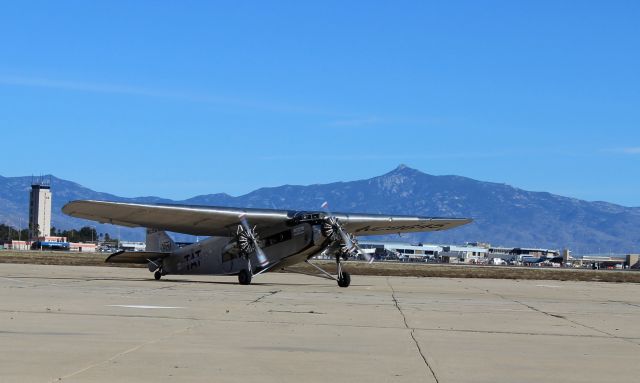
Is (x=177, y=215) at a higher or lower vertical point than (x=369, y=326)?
higher

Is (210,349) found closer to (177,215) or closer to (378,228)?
(177,215)

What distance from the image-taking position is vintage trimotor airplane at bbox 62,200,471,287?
35688mm

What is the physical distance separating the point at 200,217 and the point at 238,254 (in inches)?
85.0

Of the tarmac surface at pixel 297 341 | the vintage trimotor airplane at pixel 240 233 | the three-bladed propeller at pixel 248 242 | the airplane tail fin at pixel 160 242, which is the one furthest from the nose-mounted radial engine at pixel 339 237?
the tarmac surface at pixel 297 341

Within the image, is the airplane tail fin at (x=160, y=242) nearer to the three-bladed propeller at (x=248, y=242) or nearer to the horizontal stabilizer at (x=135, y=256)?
the horizontal stabilizer at (x=135, y=256)

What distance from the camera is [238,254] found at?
37.7 meters

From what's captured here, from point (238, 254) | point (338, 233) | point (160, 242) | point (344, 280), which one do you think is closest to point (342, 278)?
point (344, 280)

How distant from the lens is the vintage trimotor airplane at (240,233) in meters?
→ 35.7

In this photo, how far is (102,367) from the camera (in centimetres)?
1100

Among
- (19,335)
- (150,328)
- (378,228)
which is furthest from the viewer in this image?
(378,228)

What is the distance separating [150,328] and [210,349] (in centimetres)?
310

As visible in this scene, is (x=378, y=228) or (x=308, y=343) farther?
(x=378, y=228)

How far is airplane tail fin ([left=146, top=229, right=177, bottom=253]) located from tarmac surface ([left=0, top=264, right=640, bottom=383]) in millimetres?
16513

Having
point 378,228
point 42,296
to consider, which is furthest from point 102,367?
point 378,228
